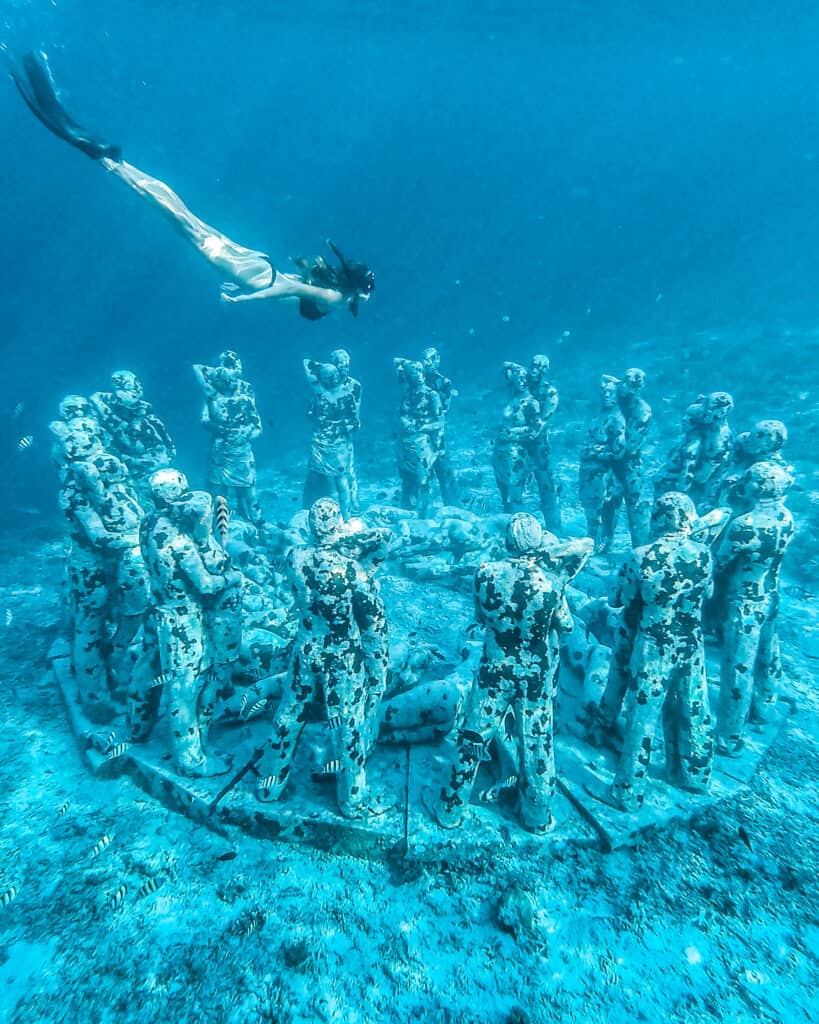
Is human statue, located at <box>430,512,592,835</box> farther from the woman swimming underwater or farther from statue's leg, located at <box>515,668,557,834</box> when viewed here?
the woman swimming underwater

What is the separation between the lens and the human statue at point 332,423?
12102 millimetres

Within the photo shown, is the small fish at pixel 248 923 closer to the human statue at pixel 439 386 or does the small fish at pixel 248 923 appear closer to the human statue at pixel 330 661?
the human statue at pixel 330 661

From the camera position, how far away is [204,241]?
6.61 meters

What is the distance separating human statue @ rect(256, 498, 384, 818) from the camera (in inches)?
175

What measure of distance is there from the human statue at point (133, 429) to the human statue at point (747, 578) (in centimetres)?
967

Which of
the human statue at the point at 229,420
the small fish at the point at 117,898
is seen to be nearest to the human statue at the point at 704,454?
the human statue at the point at 229,420

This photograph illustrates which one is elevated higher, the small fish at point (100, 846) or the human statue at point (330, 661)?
the human statue at point (330, 661)

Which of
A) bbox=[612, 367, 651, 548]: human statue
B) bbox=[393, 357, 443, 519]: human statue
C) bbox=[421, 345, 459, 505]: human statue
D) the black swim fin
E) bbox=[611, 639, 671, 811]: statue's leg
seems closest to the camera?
bbox=[611, 639, 671, 811]: statue's leg

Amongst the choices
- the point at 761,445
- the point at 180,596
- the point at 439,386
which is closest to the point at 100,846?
the point at 180,596

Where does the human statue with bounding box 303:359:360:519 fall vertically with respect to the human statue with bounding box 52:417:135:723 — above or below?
above

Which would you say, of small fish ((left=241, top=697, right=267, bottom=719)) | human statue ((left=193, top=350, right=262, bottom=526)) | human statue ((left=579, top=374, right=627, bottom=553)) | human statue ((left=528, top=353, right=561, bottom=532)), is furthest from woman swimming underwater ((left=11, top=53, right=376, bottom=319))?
human statue ((left=528, top=353, right=561, bottom=532))

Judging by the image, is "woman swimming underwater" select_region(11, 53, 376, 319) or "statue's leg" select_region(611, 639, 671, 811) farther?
"woman swimming underwater" select_region(11, 53, 376, 319)

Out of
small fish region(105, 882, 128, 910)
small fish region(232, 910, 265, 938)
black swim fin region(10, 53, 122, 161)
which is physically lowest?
small fish region(105, 882, 128, 910)

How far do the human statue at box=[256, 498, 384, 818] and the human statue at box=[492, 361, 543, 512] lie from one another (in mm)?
7935
